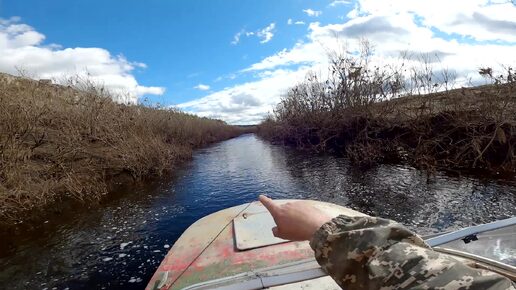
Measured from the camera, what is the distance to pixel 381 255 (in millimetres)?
1102

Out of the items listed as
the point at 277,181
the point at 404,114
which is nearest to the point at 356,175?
the point at 277,181

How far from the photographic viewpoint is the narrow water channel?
25.6 feet

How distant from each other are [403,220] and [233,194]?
22.2 feet

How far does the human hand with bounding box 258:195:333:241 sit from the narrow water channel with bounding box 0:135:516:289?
6662 millimetres

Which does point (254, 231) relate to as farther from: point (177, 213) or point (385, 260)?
point (177, 213)

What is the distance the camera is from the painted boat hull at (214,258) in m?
4.95

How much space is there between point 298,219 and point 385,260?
360mm

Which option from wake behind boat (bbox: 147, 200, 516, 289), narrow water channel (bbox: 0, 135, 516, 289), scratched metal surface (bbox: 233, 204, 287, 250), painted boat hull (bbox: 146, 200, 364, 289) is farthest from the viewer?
narrow water channel (bbox: 0, 135, 516, 289)

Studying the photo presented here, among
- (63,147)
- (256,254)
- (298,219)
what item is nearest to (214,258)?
(256,254)

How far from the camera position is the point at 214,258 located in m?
5.41

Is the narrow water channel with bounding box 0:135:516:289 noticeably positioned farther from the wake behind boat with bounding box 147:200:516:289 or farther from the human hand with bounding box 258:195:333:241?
the human hand with bounding box 258:195:333:241

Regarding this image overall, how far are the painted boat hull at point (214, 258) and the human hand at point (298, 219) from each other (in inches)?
145

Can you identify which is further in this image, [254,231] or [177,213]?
[177,213]

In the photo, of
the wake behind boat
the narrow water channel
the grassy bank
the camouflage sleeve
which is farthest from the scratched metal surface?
the grassy bank
